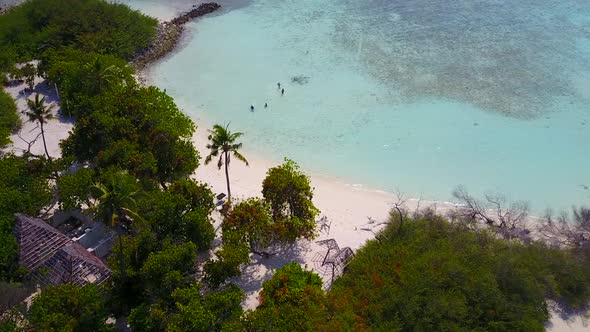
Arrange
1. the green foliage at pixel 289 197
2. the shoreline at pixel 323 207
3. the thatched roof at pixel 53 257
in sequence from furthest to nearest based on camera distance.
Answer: the green foliage at pixel 289 197 < the shoreline at pixel 323 207 < the thatched roof at pixel 53 257

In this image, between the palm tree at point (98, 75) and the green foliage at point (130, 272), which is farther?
the palm tree at point (98, 75)

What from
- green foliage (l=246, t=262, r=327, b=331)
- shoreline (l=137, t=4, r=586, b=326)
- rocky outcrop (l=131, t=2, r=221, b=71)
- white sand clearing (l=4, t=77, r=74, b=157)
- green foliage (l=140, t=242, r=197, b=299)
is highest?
rocky outcrop (l=131, t=2, r=221, b=71)

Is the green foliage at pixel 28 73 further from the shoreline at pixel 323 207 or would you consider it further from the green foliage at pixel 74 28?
the shoreline at pixel 323 207

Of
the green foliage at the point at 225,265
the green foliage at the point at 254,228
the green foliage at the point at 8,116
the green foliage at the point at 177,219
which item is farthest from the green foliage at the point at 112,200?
the green foliage at the point at 8,116

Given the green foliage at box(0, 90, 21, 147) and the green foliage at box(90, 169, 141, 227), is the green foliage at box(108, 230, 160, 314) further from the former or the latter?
the green foliage at box(0, 90, 21, 147)

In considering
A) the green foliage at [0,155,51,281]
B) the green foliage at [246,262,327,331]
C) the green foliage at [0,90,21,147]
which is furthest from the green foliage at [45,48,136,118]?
Answer: the green foliage at [246,262,327,331]

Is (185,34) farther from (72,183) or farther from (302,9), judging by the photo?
(72,183)
